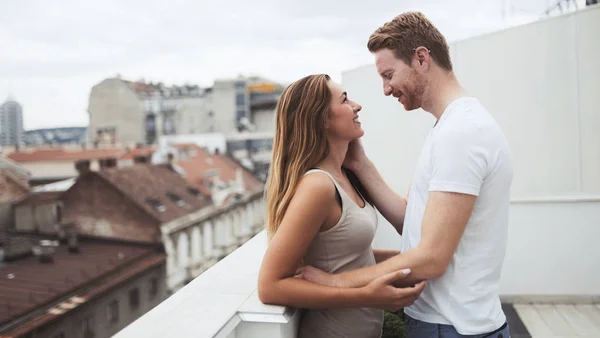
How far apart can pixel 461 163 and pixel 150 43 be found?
65527 mm

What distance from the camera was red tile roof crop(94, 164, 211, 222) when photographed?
29781 mm

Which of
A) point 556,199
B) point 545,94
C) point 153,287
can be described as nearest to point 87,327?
point 153,287

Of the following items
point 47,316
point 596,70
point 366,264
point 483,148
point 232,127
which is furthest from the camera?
point 232,127

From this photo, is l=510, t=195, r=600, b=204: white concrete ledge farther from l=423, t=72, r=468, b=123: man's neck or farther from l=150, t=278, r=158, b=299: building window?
l=150, t=278, r=158, b=299: building window

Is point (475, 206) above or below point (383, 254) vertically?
above

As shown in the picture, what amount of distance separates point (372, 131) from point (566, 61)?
4.74 feet

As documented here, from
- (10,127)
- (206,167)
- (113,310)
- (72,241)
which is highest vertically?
(10,127)

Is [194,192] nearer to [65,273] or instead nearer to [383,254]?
[65,273]

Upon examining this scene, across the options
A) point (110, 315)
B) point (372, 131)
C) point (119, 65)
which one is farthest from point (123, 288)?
point (119, 65)

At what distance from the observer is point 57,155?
33.8m

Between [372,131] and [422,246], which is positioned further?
[372,131]

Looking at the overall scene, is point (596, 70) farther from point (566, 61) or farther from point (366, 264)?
point (366, 264)

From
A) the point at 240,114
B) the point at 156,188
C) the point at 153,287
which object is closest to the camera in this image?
the point at 153,287

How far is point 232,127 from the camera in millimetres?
40406
